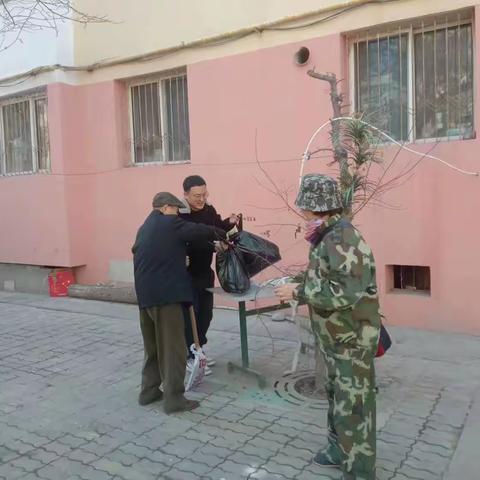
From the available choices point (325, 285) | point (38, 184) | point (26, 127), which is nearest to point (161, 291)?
point (325, 285)

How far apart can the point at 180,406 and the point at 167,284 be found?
3.00 ft

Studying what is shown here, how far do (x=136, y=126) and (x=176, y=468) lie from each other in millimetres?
6029

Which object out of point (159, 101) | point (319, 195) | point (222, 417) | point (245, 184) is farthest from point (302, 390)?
point (159, 101)

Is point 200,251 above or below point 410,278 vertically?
above

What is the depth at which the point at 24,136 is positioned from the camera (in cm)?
941

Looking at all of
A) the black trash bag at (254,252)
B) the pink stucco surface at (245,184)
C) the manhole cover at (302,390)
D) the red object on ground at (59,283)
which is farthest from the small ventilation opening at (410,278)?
the red object on ground at (59,283)

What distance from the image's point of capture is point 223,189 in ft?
23.8

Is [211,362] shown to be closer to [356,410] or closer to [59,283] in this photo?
[356,410]

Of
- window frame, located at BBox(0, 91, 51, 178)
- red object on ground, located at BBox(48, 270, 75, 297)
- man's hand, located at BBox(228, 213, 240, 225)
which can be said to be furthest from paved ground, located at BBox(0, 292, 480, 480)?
window frame, located at BBox(0, 91, 51, 178)

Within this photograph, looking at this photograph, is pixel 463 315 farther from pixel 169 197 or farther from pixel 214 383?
pixel 169 197

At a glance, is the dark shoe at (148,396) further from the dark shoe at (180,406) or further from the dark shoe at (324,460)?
the dark shoe at (324,460)

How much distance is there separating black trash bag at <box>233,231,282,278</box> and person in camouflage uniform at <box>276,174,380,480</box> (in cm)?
144

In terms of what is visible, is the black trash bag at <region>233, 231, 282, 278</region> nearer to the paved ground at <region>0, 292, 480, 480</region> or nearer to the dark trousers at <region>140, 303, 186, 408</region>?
the dark trousers at <region>140, 303, 186, 408</region>

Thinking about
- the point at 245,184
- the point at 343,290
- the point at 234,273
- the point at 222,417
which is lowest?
the point at 222,417
